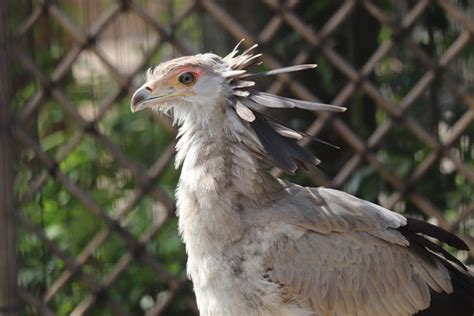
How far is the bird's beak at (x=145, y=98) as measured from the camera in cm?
291

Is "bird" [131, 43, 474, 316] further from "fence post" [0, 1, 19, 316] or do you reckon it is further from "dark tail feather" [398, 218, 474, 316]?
"fence post" [0, 1, 19, 316]

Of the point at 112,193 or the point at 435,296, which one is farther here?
the point at 112,193

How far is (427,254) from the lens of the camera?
9.86 ft

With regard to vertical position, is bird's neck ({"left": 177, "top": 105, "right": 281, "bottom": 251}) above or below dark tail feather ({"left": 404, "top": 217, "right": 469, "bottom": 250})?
above

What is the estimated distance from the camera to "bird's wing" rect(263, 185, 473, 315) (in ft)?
9.26

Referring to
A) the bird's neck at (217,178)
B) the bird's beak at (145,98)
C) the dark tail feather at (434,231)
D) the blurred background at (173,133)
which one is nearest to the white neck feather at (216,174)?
the bird's neck at (217,178)

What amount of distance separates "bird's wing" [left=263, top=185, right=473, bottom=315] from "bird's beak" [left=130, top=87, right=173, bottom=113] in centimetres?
44

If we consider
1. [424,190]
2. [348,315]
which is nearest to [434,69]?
[424,190]

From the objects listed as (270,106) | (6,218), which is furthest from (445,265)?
(6,218)

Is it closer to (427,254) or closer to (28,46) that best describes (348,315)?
(427,254)

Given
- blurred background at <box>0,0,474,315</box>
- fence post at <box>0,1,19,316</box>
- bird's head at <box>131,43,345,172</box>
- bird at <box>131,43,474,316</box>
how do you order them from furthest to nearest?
1. blurred background at <box>0,0,474,315</box>
2. bird's head at <box>131,43,345,172</box>
3. bird at <box>131,43,474,316</box>
4. fence post at <box>0,1,19,316</box>

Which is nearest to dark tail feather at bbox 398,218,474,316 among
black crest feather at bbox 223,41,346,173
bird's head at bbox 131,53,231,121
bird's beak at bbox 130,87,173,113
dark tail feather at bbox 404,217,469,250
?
dark tail feather at bbox 404,217,469,250

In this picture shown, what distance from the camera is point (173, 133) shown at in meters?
4.29

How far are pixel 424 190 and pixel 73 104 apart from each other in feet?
4.96
